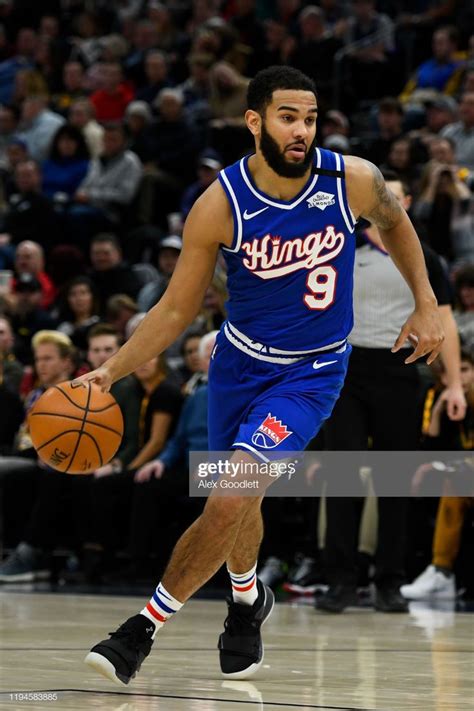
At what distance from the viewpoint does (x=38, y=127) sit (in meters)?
17.3

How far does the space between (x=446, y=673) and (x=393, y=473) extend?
9.80ft

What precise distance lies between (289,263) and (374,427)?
294 centimetres

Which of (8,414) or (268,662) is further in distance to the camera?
(8,414)

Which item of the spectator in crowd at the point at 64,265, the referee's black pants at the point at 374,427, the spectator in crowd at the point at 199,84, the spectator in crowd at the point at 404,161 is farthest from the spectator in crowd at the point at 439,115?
the referee's black pants at the point at 374,427

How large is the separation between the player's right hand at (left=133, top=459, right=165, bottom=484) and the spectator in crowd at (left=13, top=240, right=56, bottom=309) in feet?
13.2

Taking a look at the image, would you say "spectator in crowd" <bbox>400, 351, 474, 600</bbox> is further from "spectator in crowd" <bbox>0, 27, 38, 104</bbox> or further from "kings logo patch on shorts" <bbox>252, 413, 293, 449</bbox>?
"spectator in crowd" <bbox>0, 27, 38, 104</bbox>

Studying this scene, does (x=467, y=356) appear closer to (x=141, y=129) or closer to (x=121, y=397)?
(x=121, y=397)

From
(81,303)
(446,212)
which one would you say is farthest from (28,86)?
(446,212)

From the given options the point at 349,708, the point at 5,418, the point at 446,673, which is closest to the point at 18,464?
the point at 5,418

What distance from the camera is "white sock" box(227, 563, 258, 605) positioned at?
5441 millimetres

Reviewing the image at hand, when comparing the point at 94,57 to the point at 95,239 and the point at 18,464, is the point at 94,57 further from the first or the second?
the point at 18,464

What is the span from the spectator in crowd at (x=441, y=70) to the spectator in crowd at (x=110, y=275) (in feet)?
12.1

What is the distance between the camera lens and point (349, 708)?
4.28 m

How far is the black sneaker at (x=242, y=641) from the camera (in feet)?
17.1
